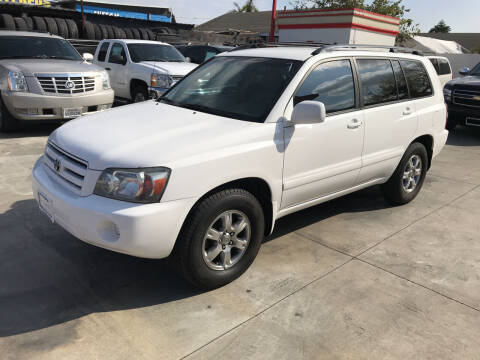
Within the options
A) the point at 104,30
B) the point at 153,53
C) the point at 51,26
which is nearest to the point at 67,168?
the point at 153,53

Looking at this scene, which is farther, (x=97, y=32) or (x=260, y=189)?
(x=97, y=32)

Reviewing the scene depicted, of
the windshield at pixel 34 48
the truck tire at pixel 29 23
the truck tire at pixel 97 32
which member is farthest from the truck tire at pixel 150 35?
the windshield at pixel 34 48

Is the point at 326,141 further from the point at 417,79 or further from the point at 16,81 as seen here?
the point at 16,81

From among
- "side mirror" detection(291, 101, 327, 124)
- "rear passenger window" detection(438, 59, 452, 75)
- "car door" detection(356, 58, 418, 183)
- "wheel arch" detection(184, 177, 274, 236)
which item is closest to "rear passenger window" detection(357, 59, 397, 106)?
"car door" detection(356, 58, 418, 183)

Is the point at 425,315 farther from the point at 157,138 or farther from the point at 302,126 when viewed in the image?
the point at 157,138

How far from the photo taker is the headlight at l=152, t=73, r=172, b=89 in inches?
354

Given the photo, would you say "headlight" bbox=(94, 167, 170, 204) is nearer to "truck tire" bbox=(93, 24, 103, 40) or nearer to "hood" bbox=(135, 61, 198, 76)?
"hood" bbox=(135, 61, 198, 76)

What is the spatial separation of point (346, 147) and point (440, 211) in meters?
1.87

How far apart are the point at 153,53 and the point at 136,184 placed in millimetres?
8140

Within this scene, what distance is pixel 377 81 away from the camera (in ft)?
14.4

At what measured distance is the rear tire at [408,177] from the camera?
4.86 meters

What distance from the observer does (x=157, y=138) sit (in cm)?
306

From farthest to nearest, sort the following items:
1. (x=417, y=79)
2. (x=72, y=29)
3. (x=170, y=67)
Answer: (x=72, y=29), (x=170, y=67), (x=417, y=79)

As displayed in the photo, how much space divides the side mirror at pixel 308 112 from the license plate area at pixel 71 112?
5284 mm
